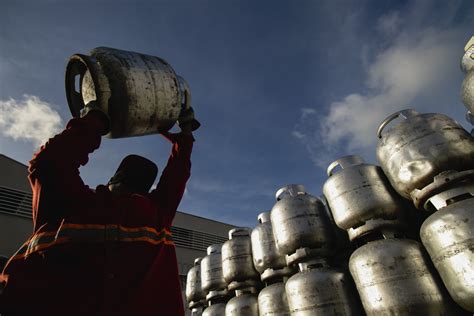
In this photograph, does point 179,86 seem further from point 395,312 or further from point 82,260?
point 395,312

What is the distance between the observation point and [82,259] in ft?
4.20

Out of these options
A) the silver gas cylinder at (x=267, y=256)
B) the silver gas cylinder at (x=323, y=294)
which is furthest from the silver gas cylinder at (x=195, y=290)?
the silver gas cylinder at (x=323, y=294)

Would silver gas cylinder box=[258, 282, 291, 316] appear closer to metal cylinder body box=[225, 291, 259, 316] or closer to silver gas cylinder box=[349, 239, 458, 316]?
metal cylinder body box=[225, 291, 259, 316]

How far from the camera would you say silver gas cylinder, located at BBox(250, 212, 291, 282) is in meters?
3.77

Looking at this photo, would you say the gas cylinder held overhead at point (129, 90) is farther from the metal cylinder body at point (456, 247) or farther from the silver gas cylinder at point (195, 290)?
the silver gas cylinder at point (195, 290)

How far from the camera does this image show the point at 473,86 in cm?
245

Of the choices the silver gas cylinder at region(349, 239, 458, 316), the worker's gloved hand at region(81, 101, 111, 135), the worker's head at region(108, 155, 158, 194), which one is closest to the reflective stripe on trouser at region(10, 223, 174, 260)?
the worker's head at region(108, 155, 158, 194)

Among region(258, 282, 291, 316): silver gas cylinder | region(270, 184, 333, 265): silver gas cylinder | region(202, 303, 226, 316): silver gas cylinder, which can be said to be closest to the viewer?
region(270, 184, 333, 265): silver gas cylinder

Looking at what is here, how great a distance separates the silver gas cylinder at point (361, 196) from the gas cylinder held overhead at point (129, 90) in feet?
5.11

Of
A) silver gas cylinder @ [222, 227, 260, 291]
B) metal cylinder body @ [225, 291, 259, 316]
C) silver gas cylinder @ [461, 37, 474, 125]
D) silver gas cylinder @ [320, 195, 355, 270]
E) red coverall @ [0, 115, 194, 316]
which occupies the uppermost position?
silver gas cylinder @ [461, 37, 474, 125]

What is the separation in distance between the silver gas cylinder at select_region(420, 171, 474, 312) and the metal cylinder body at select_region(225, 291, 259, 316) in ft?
8.17

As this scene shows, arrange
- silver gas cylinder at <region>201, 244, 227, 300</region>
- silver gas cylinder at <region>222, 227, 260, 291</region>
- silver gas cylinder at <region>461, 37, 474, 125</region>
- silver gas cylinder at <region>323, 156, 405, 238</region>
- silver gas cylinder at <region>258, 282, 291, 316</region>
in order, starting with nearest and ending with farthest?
silver gas cylinder at <region>461, 37, 474, 125</region> → silver gas cylinder at <region>323, 156, 405, 238</region> → silver gas cylinder at <region>258, 282, 291, 316</region> → silver gas cylinder at <region>222, 227, 260, 291</region> → silver gas cylinder at <region>201, 244, 227, 300</region>

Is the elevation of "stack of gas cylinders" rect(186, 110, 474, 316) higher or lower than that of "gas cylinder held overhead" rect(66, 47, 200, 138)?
lower

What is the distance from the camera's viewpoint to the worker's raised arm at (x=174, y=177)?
1765 millimetres
